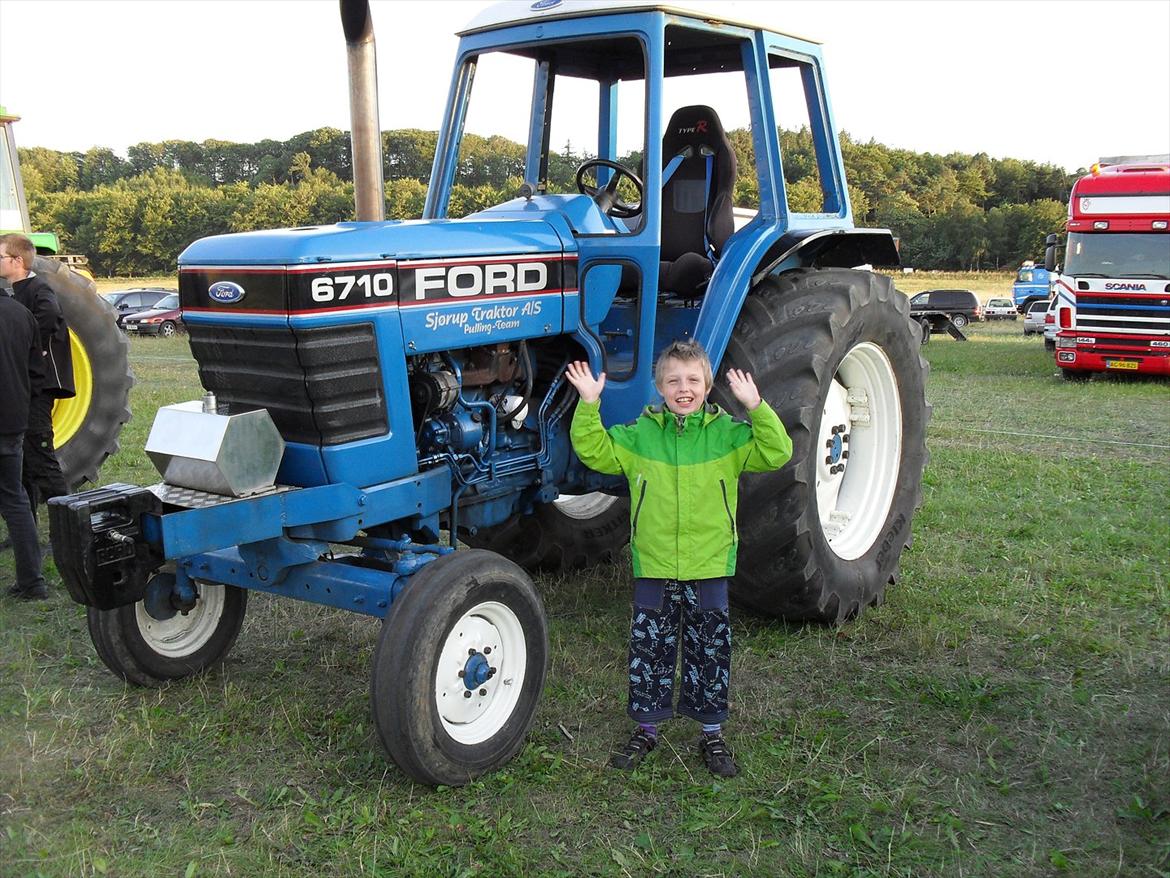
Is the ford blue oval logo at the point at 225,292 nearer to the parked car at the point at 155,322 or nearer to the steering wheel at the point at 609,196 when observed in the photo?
the steering wheel at the point at 609,196

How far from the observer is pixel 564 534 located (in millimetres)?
5051

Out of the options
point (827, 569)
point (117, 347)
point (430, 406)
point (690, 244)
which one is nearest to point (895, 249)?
point (690, 244)

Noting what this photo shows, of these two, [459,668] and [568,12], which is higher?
[568,12]

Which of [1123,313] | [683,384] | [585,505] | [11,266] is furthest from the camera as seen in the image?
[1123,313]

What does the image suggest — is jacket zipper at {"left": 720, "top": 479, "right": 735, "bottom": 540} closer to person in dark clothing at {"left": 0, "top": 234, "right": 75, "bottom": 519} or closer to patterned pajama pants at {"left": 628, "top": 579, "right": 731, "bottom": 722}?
patterned pajama pants at {"left": 628, "top": 579, "right": 731, "bottom": 722}

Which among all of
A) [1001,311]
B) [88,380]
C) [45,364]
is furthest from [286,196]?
[45,364]

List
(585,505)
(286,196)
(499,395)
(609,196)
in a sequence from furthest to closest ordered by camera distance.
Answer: (286,196), (585,505), (609,196), (499,395)

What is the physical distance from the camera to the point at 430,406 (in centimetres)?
358

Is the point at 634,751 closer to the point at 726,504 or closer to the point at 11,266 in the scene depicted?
the point at 726,504

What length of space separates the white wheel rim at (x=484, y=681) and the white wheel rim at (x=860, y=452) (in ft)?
6.13

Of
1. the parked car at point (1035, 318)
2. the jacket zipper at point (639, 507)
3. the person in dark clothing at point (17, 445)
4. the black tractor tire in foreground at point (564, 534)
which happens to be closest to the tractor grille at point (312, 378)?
the jacket zipper at point (639, 507)

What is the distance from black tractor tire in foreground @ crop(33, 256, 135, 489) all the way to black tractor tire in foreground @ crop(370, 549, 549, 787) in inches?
182

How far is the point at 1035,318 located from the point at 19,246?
22.6 m

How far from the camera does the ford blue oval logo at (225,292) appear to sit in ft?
10.8
